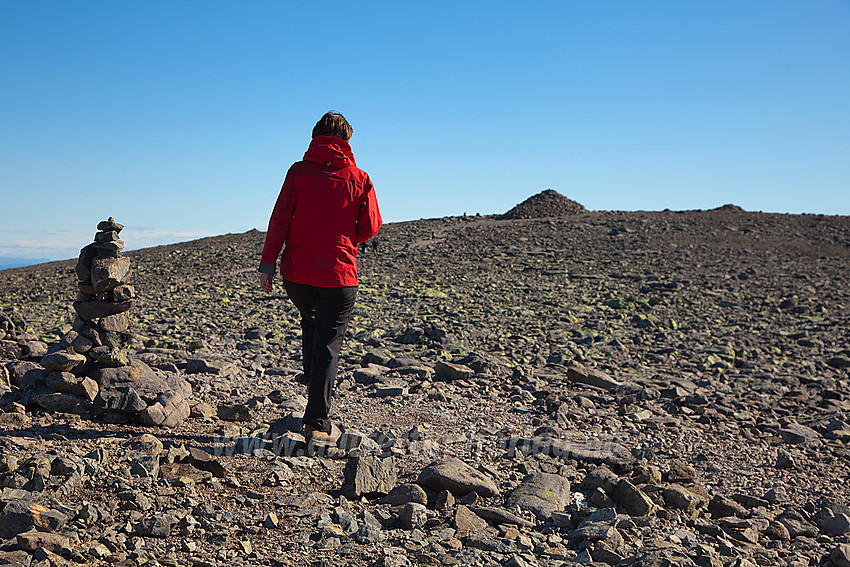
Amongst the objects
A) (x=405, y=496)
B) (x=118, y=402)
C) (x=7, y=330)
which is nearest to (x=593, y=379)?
(x=405, y=496)

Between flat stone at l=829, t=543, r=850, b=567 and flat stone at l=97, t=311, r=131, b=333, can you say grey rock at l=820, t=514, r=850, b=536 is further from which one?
flat stone at l=97, t=311, r=131, b=333

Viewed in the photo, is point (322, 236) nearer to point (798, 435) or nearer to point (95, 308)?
point (95, 308)

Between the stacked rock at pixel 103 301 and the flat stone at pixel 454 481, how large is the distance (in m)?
3.29

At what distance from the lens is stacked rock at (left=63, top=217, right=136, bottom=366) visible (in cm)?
610

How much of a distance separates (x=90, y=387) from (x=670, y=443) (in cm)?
552

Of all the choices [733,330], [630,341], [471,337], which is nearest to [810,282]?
[733,330]

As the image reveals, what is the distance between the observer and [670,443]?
6.61 meters

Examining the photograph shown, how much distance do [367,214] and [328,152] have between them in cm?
57

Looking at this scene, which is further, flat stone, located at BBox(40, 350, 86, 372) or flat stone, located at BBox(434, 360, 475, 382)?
flat stone, located at BBox(434, 360, 475, 382)

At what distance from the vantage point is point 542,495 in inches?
184

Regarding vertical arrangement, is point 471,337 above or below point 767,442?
above

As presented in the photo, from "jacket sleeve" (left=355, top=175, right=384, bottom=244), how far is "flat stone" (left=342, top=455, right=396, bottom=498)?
1.75 meters

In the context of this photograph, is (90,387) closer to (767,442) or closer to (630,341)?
(767,442)

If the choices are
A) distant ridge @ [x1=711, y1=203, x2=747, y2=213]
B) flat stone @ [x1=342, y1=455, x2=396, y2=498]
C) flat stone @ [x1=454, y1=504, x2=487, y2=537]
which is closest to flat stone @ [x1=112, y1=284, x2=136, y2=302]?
flat stone @ [x1=342, y1=455, x2=396, y2=498]
